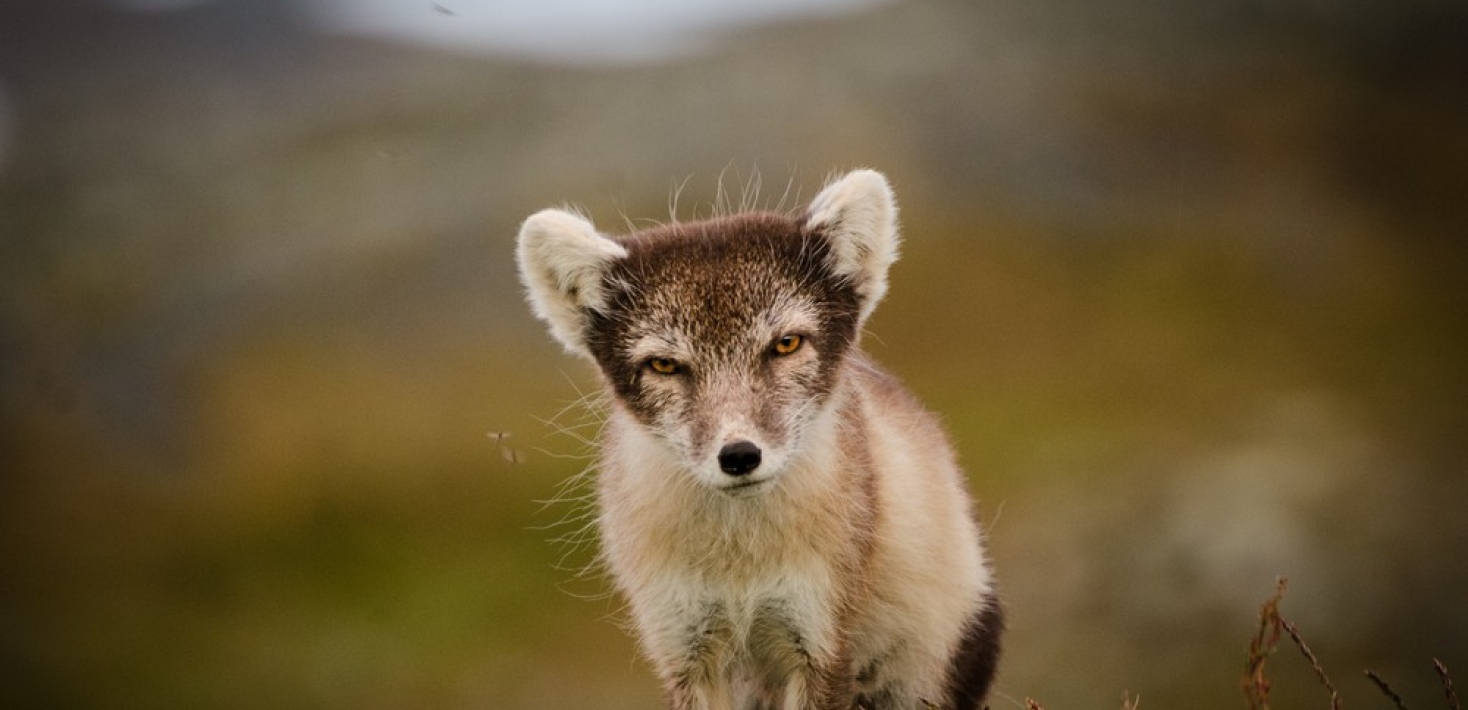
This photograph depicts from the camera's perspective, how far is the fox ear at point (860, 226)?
4.96 meters

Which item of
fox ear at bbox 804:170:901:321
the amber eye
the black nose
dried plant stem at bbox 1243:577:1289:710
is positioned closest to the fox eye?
the amber eye

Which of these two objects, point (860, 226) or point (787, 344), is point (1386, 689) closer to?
point (787, 344)

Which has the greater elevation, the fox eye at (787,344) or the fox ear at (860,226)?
the fox ear at (860,226)

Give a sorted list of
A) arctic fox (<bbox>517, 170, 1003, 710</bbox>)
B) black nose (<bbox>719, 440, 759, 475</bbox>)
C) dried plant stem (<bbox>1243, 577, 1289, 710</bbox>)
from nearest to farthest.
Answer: dried plant stem (<bbox>1243, 577, 1289, 710</bbox>), black nose (<bbox>719, 440, 759, 475</bbox>), arctic fox (<bbox>517, 170, 1003, 710</bbox>)

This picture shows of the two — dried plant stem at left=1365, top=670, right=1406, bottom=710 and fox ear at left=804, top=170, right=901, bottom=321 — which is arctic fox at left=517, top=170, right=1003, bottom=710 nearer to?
fox ear at left=804, top=170, right=901, bottom=321

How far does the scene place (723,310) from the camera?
15.4ft

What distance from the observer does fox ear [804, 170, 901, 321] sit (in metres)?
4.96

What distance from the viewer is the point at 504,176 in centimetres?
1540

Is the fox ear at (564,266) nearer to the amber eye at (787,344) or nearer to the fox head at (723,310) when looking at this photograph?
the fox head at (723,310)

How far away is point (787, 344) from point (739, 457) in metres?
0.56

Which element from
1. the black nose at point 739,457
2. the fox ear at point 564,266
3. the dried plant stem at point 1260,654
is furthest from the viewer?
the fox ear at point 564,266

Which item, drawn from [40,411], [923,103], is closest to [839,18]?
[923,103]

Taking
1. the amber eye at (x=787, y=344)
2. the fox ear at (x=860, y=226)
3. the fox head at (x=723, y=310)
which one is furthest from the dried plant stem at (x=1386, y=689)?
the fox ear at (x=860, y=226)

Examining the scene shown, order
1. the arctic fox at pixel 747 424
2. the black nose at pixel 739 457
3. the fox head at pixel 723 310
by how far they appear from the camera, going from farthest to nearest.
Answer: the arctic fox at pixel 747 424, the fox head at pixel 723 310, the black nose at pixel 739 457
